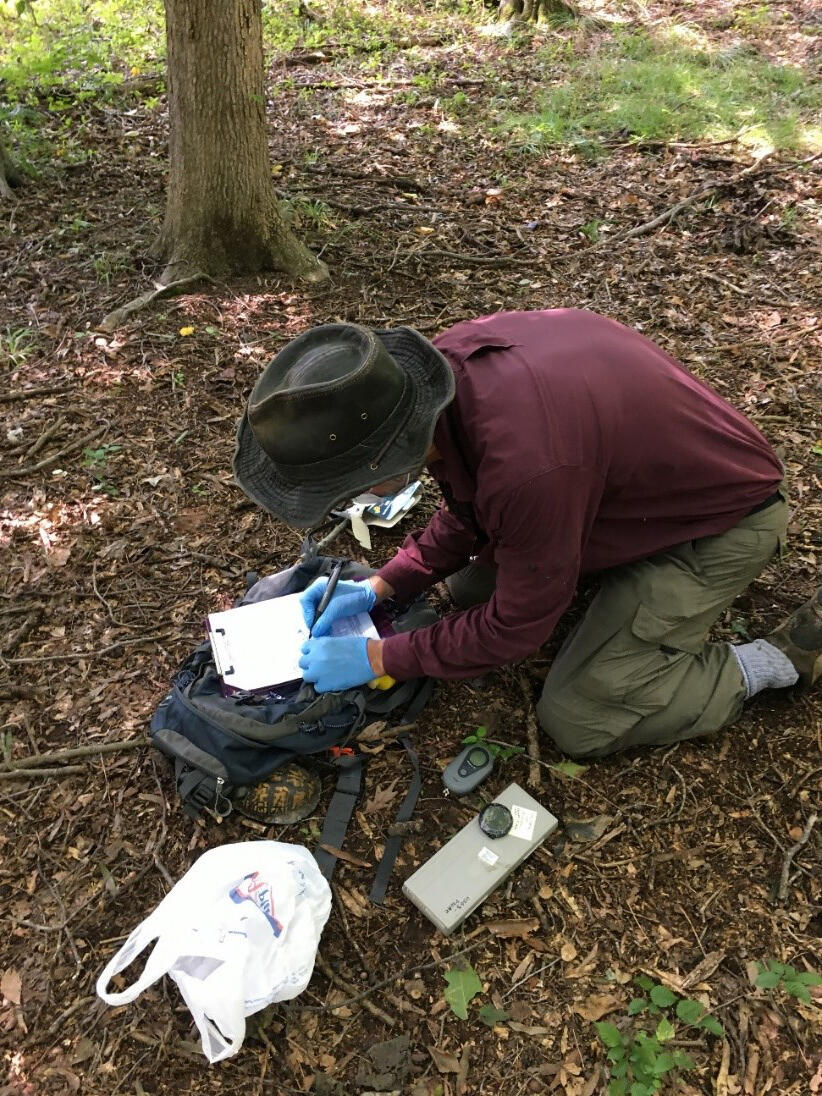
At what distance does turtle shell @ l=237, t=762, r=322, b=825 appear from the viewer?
7.87 ft

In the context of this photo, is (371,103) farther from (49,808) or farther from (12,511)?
(49,808)

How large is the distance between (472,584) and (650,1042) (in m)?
1.62

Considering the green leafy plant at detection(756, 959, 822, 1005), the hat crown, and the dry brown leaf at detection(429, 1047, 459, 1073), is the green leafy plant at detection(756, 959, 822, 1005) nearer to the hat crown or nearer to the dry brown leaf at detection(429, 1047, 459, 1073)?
the dry brown leaf at detection(429, 1047, 459, 1073)

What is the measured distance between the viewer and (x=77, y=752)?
258 cm

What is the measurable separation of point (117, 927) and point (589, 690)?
5.46 ft

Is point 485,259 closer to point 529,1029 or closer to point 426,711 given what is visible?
point 426,711

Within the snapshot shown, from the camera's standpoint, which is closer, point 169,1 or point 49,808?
point 49,808

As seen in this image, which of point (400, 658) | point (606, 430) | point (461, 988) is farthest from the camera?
point (400, 658)

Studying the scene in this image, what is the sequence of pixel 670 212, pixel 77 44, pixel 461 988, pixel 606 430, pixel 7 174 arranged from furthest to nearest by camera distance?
pixel 77 44 → pixel 7 174 → pixel 670 212 → pixel 461 988 → pixel 606 430

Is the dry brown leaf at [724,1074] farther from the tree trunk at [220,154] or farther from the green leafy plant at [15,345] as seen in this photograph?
the green leafy plant at [15,345]

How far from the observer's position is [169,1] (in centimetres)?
377

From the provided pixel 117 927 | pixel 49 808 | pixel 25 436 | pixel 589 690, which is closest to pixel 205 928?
pixel 117 927

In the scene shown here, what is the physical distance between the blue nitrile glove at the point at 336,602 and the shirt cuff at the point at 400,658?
0.31 m

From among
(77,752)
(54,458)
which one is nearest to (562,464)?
(77,752)
